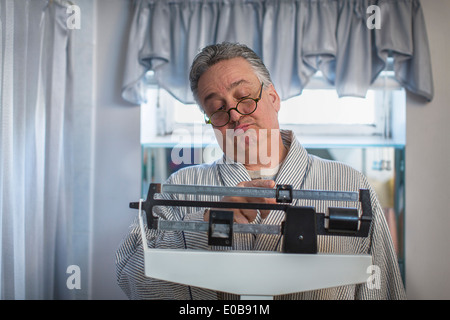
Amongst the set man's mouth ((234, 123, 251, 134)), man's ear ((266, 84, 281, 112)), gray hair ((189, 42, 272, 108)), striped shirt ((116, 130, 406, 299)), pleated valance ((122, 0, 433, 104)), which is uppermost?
pleated valance ((122, 0, 433, 104))

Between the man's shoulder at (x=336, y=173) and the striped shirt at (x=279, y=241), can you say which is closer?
the striped shirt at (x=279, y=241)

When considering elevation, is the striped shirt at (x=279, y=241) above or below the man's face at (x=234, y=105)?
below

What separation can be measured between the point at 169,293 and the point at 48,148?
0.99 meters

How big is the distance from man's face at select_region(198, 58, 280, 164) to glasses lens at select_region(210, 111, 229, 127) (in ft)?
0.04

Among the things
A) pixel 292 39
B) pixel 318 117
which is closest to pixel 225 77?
pixel 292 39

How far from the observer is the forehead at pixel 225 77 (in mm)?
1028

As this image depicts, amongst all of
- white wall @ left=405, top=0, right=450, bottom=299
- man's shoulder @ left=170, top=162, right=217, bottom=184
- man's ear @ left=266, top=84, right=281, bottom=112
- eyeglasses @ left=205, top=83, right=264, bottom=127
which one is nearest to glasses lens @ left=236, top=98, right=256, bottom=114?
eyeglasses @ left=205, top=83, right=264, bottom=127

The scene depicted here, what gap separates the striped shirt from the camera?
878mm

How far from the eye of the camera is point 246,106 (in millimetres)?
1016

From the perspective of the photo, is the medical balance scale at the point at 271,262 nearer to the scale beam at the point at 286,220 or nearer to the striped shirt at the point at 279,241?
the scale beam at the point at 286,220

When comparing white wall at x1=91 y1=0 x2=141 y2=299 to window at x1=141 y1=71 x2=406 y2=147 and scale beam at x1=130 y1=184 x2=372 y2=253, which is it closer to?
window at x1=141 y1=71 x2=406 y2=147

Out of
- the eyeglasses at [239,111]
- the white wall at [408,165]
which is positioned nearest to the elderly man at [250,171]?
the eyeglasses at [239,111]

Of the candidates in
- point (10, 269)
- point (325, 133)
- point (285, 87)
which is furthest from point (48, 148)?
point (325, 133)

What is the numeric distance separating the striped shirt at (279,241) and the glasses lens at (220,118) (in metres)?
0.14
